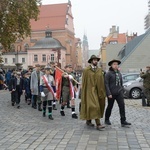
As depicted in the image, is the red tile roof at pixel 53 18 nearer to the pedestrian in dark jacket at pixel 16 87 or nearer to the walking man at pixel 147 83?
the pedestrian in dark jacket at pixel 16 87

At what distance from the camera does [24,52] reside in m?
92.4

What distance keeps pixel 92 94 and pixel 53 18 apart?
3610 inches

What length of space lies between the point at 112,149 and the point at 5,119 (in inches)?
189

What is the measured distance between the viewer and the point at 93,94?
328 inches

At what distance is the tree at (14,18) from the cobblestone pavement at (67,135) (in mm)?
15396

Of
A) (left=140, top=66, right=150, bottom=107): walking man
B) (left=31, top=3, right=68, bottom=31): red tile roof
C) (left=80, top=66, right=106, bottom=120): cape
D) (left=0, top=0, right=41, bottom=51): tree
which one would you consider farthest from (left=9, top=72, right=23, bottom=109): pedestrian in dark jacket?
(left=31, top=3, right=68, bottom=31): red tile roof

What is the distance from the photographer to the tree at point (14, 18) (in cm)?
2461

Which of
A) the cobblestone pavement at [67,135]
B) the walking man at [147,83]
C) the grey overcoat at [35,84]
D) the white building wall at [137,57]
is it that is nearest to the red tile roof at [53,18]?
the white building wall at [137,57]

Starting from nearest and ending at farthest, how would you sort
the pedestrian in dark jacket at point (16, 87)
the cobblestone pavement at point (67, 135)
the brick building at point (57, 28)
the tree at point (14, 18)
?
the cobblestone pavement at point (67, 135)
the pedestrian in dark jacket at point (16, 87)
the tree at point (14, 18)
the brick building at point (57, 28)

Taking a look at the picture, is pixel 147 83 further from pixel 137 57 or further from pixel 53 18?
pixel 53 18

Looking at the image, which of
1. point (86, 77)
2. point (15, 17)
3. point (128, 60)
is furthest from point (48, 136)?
point (128, 60)

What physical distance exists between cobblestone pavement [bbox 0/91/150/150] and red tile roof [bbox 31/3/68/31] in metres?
86.3

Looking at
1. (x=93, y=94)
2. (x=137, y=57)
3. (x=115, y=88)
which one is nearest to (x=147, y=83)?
(x=115, y=88)

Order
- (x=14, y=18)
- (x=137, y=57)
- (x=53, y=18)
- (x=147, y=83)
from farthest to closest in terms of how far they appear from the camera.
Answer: (x=53, y=18) < (x=137, y=57) < (x=14, y=18) < (x=147, y=83)
